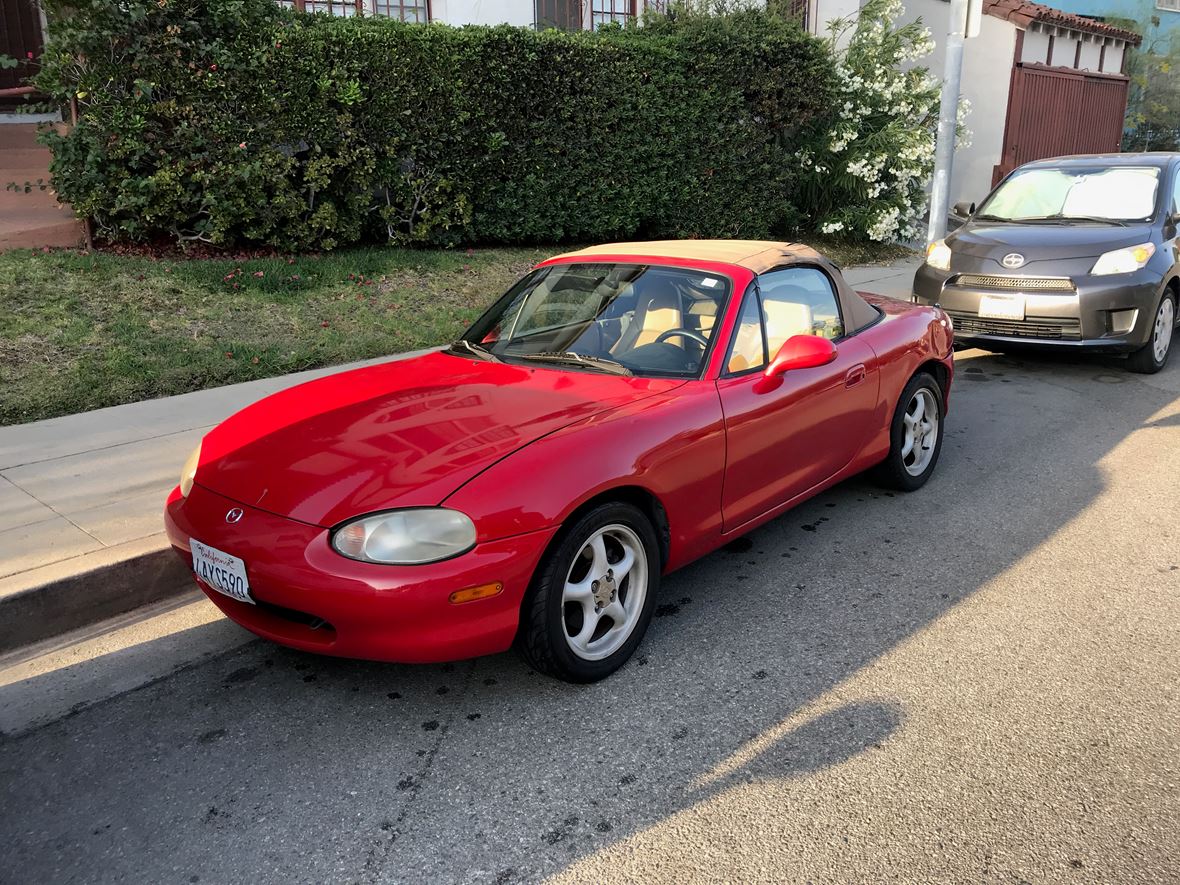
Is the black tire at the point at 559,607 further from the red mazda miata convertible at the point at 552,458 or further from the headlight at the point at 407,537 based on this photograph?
the headlight at the point at 407,537

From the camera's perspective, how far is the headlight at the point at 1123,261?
24.6ft

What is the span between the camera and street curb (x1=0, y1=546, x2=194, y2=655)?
3.76 meters

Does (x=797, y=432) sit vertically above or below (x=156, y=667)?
above

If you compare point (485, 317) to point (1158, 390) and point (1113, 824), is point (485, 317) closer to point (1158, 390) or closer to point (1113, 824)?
point (1113, 824)

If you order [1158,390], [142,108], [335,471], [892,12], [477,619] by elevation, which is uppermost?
[892,12]

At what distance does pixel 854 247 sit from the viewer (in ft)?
44.9

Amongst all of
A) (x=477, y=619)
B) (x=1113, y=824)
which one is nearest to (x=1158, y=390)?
(x=1113, y=824)

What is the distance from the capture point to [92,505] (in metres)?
4.72

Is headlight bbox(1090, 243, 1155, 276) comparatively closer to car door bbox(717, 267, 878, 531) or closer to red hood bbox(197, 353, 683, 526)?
car door bbox(717, 267, 878, 531)

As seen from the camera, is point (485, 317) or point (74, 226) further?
point (74, 226)

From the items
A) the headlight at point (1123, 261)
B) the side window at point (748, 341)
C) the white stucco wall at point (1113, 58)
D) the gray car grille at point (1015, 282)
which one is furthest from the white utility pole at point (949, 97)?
the white stucco wall at point (1113, 58)

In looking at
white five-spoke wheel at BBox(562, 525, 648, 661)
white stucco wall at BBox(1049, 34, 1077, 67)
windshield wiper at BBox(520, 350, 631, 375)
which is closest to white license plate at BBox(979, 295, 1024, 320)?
windshield wiper at BBox(520, 350, 631, 375)

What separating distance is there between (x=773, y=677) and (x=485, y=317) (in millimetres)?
2207

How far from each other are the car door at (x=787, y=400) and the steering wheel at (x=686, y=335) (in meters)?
0.12
